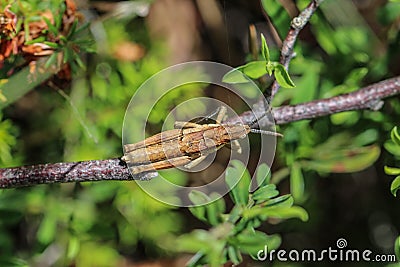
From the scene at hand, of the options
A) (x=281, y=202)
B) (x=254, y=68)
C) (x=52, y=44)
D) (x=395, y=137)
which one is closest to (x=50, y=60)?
(x=52, y=44)

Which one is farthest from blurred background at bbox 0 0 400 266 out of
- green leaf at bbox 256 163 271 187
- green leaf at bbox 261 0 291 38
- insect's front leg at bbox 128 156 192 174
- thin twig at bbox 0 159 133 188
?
insect's front leg at bbox 128 156 192 174

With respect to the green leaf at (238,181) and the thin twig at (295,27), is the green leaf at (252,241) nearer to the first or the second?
the green leaf at (238,181)

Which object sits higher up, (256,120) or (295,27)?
(295,27)

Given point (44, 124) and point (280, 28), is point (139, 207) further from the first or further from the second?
point (280, 28)

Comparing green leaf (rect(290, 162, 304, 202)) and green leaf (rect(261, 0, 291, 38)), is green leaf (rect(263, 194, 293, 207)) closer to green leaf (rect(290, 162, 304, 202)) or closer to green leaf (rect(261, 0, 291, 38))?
green leaf (rect(290, 162, 304, 202))

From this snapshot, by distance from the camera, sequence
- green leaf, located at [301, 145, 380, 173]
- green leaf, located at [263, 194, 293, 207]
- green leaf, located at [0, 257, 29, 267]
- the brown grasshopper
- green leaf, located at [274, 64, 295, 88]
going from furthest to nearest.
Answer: green leaf, located at [301, 145, 380, 173] → green leaf, located at [0, 257, 29, 267] → green leaf, located at [263, 194, 293, 207] → green leaf, located at [274, 64, 295, 88] → the brown grasshopper

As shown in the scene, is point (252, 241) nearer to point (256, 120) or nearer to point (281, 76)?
point (256, 120)

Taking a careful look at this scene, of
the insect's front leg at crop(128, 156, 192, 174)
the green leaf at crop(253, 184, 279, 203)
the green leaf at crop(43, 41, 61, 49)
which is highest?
the green leaf at crop(43, 41, 61, 49)
